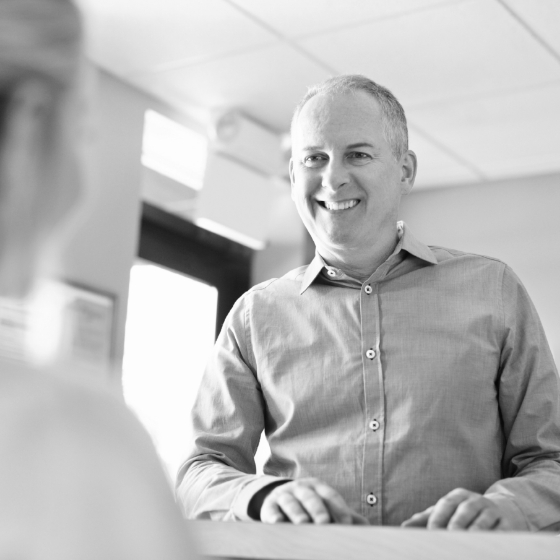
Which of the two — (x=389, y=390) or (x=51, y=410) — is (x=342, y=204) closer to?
(x=389, y=390)

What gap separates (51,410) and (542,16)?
2.91 meters

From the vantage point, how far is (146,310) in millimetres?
4242

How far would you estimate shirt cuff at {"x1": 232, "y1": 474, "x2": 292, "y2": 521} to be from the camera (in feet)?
4.06

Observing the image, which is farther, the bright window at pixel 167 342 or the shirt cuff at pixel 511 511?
the bright window at pixel 167 342

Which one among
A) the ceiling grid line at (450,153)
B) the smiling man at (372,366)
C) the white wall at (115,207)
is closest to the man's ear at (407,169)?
the smiling man at (372,366)

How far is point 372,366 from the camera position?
1.53 m

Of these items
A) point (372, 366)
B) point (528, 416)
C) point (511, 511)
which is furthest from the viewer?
point (372, 366)

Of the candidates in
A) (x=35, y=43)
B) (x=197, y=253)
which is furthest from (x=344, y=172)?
(x=197, y=253)

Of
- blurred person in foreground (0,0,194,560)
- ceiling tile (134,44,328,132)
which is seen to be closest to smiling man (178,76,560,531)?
blurred person in foreground (0,0,194,560)

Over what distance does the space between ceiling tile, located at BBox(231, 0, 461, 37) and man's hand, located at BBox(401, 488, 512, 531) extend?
7.04 ft

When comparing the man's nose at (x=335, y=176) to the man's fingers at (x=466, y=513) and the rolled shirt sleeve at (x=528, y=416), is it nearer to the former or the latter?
the rolled shirt sleeve at (x=528, y=416)

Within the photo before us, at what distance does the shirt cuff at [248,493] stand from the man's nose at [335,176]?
56 centimetres

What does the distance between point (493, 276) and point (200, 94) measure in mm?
2385

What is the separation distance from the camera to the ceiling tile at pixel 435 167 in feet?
13.7
